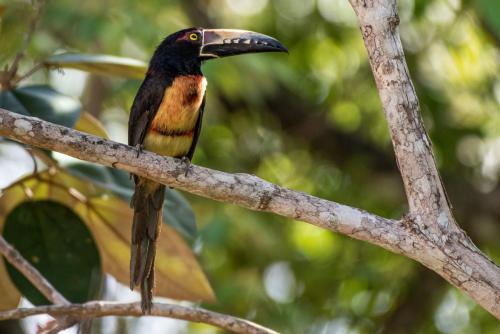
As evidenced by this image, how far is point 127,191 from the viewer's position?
4152mm

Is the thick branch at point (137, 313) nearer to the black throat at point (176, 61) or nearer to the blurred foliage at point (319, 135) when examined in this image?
the black throat at point (176, 61)

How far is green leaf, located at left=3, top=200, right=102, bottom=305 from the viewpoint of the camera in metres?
4.07

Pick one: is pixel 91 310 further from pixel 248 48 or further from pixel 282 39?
pixel 282 39

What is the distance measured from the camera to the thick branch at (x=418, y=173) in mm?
3115

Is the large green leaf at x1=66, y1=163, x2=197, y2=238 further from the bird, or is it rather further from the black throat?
the black throat

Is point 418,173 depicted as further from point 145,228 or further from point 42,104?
point 42,104

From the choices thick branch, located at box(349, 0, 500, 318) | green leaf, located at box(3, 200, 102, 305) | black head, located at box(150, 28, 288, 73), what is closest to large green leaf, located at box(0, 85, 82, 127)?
green leaf, located at box(3, 200, 102, 305)

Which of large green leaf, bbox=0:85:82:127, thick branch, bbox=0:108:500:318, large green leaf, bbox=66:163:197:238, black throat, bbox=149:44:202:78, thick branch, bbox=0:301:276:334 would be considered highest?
black throat, bbox=149:44:202:78

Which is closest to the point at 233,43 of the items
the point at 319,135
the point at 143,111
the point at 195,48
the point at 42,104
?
the point at 195,48

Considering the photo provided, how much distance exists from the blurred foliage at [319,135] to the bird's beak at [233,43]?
3.18 ft

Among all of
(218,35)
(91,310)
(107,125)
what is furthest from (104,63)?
(107,125)

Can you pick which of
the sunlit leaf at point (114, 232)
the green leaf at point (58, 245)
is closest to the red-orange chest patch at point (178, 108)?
the sunlit leaf at point (114, 232)

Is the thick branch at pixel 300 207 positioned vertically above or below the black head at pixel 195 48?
below

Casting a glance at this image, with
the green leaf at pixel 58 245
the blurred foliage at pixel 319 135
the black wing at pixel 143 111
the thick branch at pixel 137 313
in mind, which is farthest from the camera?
the blurred foliage at pixel 319 135
